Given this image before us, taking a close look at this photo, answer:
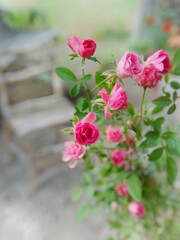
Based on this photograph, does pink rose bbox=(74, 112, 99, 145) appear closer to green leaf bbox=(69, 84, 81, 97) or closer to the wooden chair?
green leaf bbox=(69, 84, 81, 97)

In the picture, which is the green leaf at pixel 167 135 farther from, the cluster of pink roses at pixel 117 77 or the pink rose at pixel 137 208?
the pink rose at pixel 137 208

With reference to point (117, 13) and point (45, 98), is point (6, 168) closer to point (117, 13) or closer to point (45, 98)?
point (45, 98)

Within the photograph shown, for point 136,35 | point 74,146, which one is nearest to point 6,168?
point 74,146

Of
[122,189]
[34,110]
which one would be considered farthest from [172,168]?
[34,110]

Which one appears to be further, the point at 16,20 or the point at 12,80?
the point at 16,20

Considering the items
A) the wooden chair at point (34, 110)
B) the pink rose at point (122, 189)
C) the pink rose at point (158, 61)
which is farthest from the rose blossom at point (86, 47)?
the wooden chair at point (34, 110)

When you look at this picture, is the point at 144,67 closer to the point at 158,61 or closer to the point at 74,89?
the point at 158,61

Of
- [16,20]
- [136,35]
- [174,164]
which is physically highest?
[174,164]
